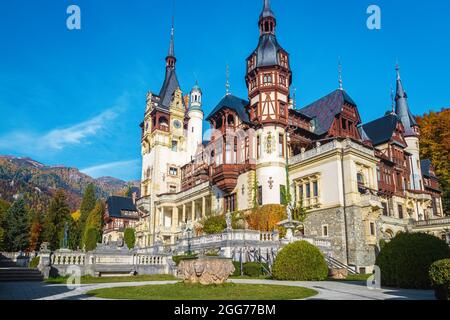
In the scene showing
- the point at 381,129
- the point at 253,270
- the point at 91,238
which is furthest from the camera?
the point at 91,238

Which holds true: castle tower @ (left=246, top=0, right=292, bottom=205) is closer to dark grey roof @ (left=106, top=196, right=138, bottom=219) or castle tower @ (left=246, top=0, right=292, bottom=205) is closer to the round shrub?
the round shrub

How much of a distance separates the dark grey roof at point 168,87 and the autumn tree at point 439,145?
4374cm

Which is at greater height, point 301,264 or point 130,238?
point 130,238

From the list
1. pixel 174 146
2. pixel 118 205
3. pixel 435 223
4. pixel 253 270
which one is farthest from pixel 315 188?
pixel 118 205

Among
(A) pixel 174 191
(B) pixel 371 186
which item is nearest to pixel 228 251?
(B) pixel 371 186

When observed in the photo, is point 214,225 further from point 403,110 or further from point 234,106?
point 403,110

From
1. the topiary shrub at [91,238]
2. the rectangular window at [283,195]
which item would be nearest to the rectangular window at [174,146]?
the topiary shrub at [91,238]

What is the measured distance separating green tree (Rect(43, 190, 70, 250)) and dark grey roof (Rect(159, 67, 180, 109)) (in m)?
29.7

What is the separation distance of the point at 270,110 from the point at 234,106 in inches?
259

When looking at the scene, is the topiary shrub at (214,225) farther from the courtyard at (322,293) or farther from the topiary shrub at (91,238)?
the topiary shrub at (91,238)

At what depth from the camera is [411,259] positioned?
1499 centimetres

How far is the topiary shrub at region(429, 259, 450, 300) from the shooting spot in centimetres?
1012

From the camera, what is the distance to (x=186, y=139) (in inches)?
2643

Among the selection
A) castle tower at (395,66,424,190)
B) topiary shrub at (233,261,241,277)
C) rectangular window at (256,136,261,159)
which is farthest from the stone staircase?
castle tower at (395,66,424,190)
